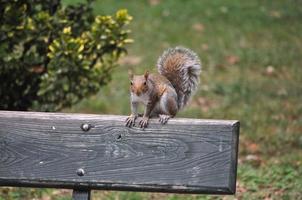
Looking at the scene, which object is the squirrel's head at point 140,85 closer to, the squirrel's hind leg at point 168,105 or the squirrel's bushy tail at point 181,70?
the squirrel's hind leg at point 168,105

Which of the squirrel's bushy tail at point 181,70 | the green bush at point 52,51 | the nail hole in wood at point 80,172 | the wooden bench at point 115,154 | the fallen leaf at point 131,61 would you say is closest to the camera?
the wooden bench at point 115,154

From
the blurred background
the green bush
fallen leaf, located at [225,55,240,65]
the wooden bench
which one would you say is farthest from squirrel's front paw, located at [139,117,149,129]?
fallen leaf, located at [225,55,240,65]

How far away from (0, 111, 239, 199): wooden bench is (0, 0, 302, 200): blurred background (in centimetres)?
177

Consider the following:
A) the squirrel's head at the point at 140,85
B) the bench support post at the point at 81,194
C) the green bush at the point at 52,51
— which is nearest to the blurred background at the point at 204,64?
the green bush at the point at 52,51

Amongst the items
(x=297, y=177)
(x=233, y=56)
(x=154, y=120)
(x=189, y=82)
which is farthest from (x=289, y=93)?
(x=154, y=120)

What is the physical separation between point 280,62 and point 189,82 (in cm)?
573

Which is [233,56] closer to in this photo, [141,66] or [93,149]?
[141,66]

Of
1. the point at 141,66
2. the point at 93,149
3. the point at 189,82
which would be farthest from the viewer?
the point at 141,66

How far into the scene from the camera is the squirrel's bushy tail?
3980 millimetres

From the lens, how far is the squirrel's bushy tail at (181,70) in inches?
157

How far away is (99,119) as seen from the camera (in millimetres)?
3002

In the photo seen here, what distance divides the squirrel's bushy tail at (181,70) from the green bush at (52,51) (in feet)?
3.73

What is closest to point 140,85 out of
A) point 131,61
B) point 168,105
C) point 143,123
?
point 168,105

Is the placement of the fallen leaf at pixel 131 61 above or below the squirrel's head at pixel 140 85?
above
